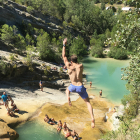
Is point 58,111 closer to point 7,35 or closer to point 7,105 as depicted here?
point 7,105

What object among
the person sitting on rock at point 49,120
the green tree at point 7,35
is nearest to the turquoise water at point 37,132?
the person sitting on rock at point 49,120

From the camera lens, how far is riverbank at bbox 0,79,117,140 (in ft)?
38.5

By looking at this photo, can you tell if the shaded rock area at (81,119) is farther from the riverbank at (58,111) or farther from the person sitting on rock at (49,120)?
the person sitting on rock at (49,120)

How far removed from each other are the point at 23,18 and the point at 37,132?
124 ft

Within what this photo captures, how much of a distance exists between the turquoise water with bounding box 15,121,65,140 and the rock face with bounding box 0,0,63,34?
102 ft

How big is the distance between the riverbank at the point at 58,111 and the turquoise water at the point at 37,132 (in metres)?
0.71

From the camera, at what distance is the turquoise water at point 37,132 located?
1086 cm

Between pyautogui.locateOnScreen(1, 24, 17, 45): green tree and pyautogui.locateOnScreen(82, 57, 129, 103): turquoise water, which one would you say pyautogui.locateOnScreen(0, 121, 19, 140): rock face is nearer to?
pyautogui.locateOnScreen(82, 57, 129, 103): turquoise water

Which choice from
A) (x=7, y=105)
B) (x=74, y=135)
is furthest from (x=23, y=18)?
(x=74, y=135)

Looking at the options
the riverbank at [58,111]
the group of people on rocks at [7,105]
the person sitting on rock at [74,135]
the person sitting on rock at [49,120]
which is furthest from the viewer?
the person sitting on rock at [49,120]

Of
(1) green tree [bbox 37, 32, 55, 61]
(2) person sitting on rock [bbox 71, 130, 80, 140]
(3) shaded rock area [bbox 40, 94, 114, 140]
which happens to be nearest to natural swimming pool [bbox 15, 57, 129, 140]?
(2) person sitting on rock [bbox 71, 130, 80, 140]

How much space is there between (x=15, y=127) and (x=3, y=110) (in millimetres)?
1961

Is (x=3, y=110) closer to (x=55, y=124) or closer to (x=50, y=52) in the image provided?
(x=55, y=124)

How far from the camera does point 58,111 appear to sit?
14.1 metres
